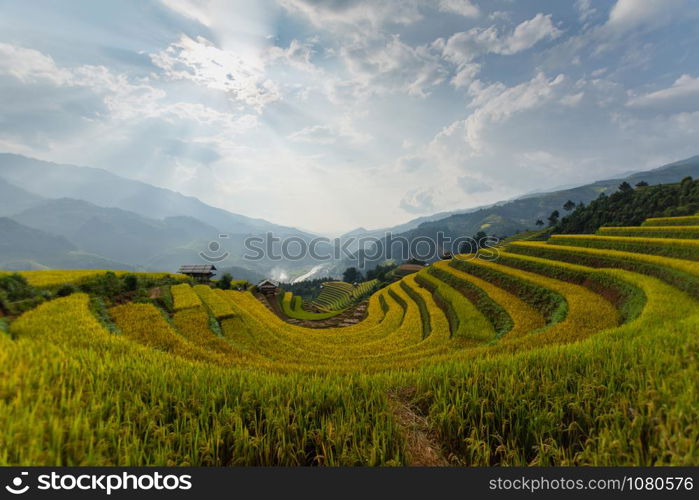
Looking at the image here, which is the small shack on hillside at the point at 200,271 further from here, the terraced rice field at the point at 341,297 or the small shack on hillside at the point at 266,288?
the terraced rice field at the point at 341,297

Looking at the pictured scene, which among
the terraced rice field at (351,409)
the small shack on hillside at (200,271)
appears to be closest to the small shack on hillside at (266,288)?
the small shack on hillside at (200,271)

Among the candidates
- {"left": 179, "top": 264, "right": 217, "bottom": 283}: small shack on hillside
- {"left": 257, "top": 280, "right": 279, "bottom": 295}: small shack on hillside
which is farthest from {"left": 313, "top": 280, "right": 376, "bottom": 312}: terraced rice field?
{"left": 179, "top": 264, "right": 217, "bottom": 283}: small shack on hillside

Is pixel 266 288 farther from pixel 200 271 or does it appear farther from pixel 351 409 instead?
pixel 351 409

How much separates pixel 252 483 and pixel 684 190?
69038mm

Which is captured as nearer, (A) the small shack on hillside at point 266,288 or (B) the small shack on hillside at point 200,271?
(B) the small shack on hillside at point 200,271

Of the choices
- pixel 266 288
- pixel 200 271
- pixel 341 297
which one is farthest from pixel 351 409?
pixel 341 297

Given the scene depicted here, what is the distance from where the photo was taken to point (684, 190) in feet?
133

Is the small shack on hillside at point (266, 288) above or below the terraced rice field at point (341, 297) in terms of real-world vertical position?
above

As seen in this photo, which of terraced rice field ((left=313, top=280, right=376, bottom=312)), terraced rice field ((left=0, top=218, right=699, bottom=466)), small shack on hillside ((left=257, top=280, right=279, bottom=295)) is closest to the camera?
terraced rice field ((left=0, top=218, right=699, bottom=466))

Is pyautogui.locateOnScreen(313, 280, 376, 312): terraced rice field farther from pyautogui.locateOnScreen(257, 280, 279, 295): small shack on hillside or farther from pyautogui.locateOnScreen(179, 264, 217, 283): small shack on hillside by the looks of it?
pyautogui.locateOnScreen(179, 264, 217, 283): small shack on hillside

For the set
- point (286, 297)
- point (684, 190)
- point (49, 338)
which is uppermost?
point (684, 190)

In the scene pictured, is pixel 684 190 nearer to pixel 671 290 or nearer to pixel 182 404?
pixel 671 290

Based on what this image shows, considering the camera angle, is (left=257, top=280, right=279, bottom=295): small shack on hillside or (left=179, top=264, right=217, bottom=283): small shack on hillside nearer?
(left=179, top=264, right=217, bottom=283): small shack on hillside

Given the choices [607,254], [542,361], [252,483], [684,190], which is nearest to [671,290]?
[607,254]
